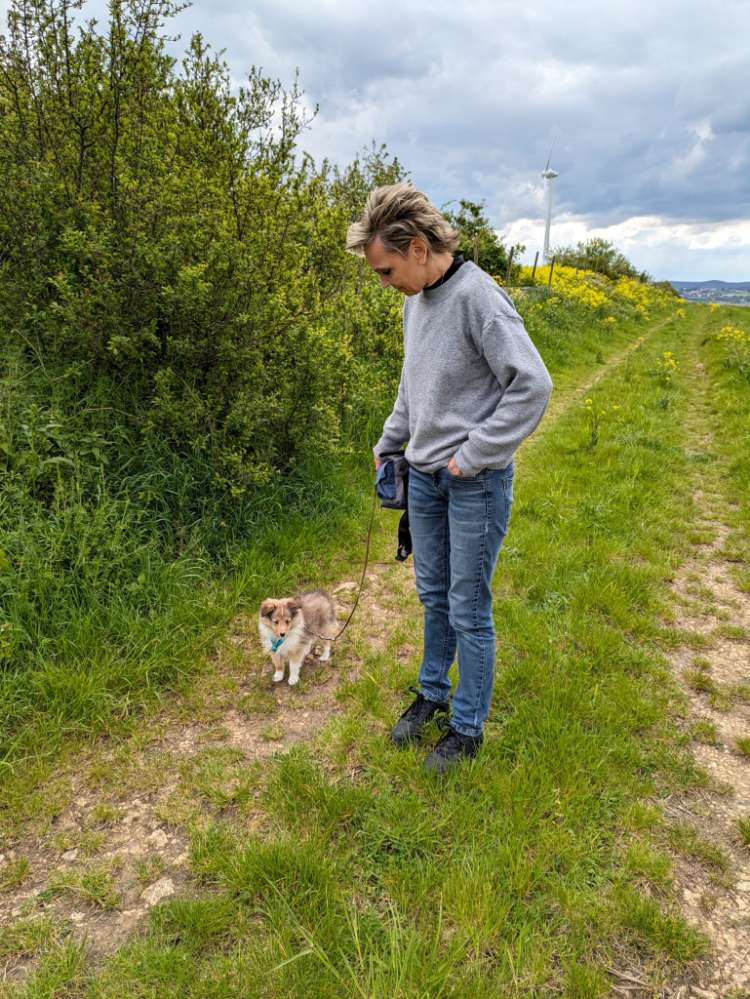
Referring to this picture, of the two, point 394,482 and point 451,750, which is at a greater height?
point 394,482

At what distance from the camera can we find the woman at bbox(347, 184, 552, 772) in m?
2.26

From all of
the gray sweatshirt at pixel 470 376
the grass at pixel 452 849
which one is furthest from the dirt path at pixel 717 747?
the gray sweatshirt at pixel 470 376

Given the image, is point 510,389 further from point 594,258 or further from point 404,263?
point 594,258

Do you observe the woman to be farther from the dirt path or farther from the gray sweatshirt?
the dirt path

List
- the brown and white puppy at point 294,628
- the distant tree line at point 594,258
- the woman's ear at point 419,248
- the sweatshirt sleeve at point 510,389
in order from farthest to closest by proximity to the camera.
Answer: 1. the distant tree line at point 594,258
2. the brown and white puppy at point 294,628
3. the woman's ear at point 419,248
4. the sweatshirt sleeve at point 510,389

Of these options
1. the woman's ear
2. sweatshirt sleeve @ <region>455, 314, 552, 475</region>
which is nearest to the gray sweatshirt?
sweatshirt sleeve @ <region>455, 314, 552, 475</region>

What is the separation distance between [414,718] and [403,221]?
2.56m

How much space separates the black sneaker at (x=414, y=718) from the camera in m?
3.10

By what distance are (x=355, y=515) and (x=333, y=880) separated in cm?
369

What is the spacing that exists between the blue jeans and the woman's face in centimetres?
84

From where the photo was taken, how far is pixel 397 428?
122 inches

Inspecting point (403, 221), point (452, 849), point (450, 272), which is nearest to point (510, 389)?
point (450, 272)

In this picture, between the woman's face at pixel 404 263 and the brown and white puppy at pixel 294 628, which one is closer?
the woman's face at pixel 404 263

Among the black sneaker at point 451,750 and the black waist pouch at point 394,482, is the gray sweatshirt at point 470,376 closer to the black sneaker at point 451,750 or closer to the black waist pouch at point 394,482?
the black waist pouch at point 394,482
